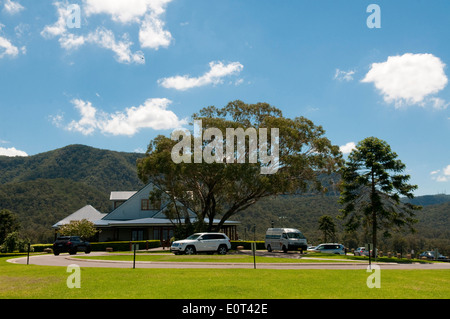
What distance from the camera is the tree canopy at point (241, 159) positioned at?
3706 centimetres

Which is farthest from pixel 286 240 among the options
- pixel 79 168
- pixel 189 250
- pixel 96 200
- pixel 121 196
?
pixel 79 168

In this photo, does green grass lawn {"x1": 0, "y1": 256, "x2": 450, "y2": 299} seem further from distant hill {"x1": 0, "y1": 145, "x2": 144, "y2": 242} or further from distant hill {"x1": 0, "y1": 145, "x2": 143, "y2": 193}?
distant hill {"x1": 0, "y1": 145, "x2": 143, "y2": 193}

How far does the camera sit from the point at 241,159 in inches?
1487

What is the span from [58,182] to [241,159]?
9271cm

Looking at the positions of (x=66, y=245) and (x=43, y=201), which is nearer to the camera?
(x=66, y=245)

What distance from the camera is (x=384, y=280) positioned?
15406 millimetres

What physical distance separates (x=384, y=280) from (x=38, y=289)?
12.6 m

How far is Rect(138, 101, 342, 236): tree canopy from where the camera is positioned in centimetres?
3706

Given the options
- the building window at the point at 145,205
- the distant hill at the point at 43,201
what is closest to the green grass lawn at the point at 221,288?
the building window at the point at 145,205

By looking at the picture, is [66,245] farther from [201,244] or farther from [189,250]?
[201,244]

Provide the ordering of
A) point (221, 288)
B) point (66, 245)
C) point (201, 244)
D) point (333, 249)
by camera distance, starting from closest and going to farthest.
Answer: point (221, 288)
point (201, 244)
point (66, 245)
point (333, 249)

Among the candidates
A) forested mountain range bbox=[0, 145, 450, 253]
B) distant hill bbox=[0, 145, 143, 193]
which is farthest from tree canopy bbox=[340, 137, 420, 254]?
distant hill bbox=[0, 145, 143, 193]
